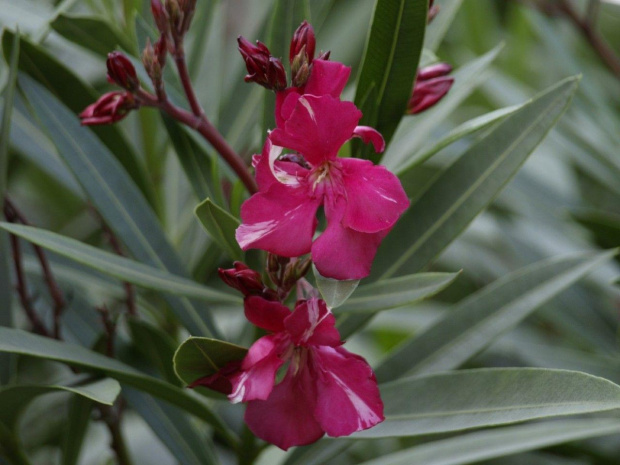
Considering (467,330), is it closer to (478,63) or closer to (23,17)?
(478,63)

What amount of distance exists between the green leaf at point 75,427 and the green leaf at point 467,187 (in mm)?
403

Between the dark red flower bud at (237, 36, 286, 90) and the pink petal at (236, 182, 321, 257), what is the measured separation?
Answer: 0.10 m

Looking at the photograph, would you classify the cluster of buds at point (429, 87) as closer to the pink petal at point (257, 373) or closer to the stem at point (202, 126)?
the stem at point (202, 126)

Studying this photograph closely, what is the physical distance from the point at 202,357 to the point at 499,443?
0.52 m

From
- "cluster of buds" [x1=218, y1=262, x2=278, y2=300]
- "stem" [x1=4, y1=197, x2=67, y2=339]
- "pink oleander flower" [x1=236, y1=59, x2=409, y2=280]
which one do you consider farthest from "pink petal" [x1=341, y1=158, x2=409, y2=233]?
"stem" [x1=4, y1=197, x2=67, y2=339]

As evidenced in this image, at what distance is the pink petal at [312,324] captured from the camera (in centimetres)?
60

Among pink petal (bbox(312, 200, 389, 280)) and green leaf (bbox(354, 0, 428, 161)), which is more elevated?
green leaf (bbox(354, 0, 428, 161))

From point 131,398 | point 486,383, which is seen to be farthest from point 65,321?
point 486,383

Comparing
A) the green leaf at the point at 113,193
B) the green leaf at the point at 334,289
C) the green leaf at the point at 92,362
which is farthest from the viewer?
the green leaf at the point at 113,193

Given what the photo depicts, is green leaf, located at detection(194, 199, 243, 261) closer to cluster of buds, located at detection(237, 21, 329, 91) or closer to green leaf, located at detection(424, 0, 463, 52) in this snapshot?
cluster of buds, located at detection(237, 21, 329, 91)

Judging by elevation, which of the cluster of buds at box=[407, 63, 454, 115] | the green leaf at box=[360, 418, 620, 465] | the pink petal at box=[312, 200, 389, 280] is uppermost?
the cluster of buds at box=[407, 63, 454, 115]

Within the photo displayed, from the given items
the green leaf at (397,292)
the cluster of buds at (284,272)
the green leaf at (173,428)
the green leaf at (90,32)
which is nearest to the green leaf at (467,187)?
the green leaf at (397,292)

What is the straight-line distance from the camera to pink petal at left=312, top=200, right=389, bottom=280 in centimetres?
58

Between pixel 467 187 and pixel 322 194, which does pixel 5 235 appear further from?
pixel 467 187
